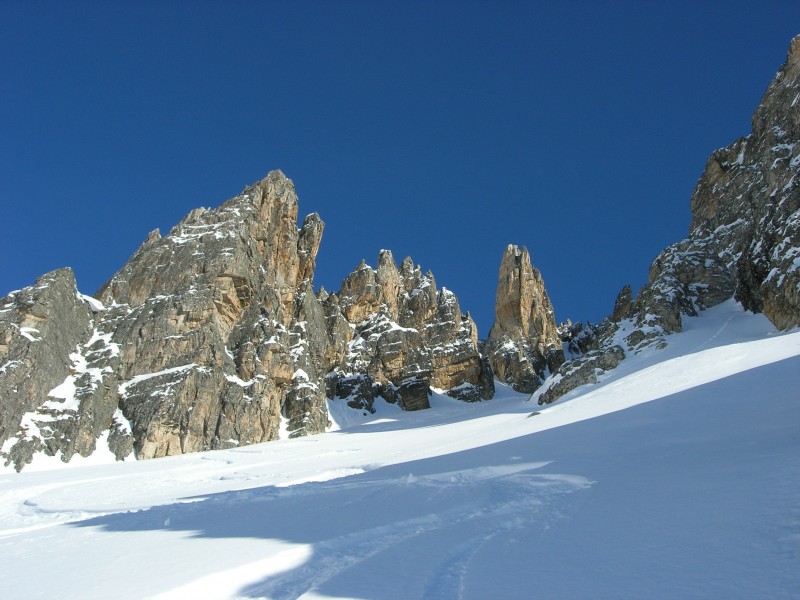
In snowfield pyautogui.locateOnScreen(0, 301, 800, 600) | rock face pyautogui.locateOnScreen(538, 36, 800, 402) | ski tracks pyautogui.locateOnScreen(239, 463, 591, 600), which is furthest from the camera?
rock face pyautogui.locateOnScreen(538, 36, 800, 402)

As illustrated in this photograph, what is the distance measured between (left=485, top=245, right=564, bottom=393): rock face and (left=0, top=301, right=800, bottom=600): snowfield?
87212 millimetres

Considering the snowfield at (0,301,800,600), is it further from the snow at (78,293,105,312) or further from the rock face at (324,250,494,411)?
the rock face at (324,250,494,411)

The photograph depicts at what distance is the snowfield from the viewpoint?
19.5 ft

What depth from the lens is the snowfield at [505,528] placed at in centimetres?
594

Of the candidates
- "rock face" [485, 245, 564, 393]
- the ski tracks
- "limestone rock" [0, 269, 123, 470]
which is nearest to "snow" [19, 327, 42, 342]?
"limestone rock" [0, 269, 123, 470]

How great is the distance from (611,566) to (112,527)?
36.6 ft

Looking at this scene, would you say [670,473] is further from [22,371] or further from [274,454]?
[22,371]

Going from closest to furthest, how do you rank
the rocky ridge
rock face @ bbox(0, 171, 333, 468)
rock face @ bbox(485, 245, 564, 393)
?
rock face @ bbox(0, 171, 333, 468)
the rocky ridge
rock face @ bbox(485, 245, 564, 393)

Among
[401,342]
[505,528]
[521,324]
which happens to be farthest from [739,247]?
[505,528]

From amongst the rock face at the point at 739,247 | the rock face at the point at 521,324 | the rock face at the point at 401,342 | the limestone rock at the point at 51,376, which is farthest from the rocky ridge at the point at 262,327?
the rock face at the point at 521,324

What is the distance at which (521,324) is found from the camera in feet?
375

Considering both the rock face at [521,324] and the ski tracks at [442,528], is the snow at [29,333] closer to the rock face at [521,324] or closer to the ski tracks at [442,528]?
the ski tracks at [442,528]

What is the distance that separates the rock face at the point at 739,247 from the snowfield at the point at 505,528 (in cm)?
3515

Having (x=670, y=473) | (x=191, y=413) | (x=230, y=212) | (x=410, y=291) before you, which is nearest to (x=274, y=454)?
(x=191, y=413)
